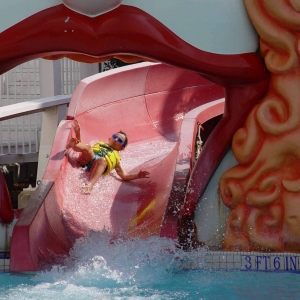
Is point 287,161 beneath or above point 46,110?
beneath

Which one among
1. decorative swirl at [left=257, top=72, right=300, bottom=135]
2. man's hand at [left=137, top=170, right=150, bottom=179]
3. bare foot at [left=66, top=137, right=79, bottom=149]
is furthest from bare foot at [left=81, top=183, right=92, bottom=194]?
decorative swirl at [left=257, top=72, right=300, bottom=135]

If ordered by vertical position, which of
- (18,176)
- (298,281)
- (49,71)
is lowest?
(298,281)

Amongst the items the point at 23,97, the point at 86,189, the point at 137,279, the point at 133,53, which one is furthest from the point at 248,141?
the point at 23,97

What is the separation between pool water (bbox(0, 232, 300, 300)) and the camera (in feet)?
13.7

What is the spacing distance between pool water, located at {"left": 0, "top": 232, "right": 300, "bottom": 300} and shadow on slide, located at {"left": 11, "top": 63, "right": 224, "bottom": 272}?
0.18m

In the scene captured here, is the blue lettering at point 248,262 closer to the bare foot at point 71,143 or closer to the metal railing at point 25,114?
the bare foot at point 71,143

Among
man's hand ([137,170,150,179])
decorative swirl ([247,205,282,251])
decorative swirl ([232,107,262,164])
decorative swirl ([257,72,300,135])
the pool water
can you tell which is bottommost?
the pool water

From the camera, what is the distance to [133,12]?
4.80m

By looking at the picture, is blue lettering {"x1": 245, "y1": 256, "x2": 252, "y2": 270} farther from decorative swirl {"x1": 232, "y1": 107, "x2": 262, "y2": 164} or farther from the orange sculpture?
decorative swirl {"x1": 232, "y1": 107, "x2": 262, "y2": 164}

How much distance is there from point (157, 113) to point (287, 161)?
3.82 m

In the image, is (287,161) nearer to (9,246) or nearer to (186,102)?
(9,246)

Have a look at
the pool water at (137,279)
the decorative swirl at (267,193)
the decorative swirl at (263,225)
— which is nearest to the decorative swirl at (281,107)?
the decorative swirl at (267,193)

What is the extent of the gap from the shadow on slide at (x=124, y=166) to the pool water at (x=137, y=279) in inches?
6.9

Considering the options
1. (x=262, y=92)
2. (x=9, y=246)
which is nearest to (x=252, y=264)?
(x=262, y=92)
